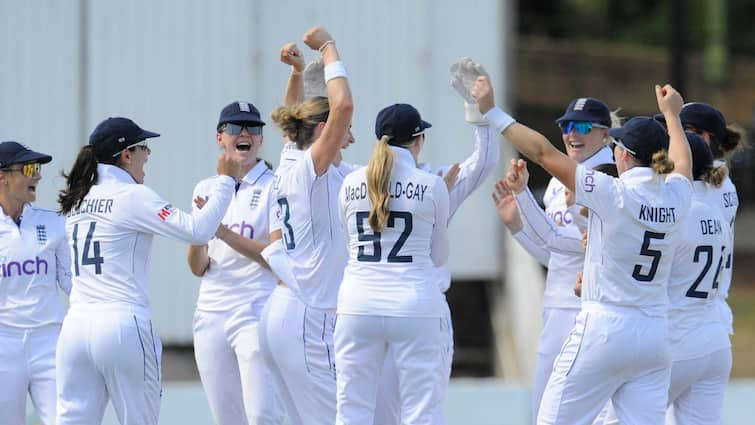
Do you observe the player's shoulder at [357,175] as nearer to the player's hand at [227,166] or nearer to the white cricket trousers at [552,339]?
the player's hand at [227,166]

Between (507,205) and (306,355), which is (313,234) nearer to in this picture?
(306,355)

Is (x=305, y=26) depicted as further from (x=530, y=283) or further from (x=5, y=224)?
(x=5, y=224)

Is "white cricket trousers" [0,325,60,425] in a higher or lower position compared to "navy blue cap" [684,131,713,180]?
lower

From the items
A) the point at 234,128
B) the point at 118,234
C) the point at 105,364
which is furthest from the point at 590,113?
the point at 105,364

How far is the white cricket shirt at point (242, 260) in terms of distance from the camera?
6.77m

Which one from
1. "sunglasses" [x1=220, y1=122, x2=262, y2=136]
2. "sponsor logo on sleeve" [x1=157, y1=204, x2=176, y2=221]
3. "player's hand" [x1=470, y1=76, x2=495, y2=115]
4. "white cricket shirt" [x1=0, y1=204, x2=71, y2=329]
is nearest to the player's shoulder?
"player's hand" [x1=470, y1=76, x2=495, y2=115]

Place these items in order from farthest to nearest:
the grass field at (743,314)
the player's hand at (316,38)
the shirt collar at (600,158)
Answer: the grass field at (743,314), the shirt collar at (600,158), the player's hand at (316,38)

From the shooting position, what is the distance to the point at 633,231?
5570 mm

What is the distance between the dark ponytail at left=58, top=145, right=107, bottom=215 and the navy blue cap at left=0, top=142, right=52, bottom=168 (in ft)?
1.69

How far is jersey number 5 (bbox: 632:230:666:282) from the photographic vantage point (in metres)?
5.58

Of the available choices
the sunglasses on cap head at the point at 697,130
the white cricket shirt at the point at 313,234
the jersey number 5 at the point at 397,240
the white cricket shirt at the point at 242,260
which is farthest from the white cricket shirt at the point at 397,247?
the sunglasses on cap head at the point at 697,130

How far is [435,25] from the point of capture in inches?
454

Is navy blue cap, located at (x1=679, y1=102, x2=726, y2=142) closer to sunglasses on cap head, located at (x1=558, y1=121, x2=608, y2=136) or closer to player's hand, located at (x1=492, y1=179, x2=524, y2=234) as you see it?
sunglasses on cap head, located at (x1=558, y1=121, x2=608, y2=136)

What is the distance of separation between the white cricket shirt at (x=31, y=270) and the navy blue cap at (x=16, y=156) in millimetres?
274
